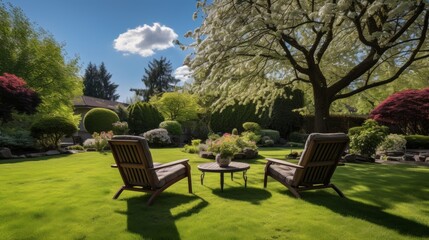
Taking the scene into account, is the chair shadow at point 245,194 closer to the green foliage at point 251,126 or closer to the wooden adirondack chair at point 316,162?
the wooden adirondack chair at point 316,162

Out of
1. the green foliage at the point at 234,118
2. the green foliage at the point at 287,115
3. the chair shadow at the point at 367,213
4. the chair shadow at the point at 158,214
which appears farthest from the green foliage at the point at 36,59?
the chair shadow at the point at 367,213

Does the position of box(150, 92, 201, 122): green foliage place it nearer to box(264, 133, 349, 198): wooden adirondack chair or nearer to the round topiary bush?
the round topiary bush

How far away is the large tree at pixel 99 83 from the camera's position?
174 ft

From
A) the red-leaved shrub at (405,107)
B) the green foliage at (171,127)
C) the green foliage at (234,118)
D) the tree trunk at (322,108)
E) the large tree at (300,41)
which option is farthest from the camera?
the green foliage at (234,118)

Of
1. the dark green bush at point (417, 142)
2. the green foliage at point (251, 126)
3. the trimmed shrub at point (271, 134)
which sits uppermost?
the green foliage at point (251, 126)

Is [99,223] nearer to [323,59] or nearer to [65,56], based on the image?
[323,59]

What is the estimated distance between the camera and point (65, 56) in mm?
22250

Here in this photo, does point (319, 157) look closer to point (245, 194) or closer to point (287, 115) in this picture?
point (245, 194)

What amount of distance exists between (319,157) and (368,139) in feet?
20.3

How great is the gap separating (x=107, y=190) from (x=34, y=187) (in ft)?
5.27

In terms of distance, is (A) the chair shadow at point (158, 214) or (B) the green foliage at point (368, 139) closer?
(A) the chair shadow at point (158, 214)

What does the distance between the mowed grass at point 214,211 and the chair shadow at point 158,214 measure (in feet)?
0.04

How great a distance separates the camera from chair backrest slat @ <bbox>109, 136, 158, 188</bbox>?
4.90 meters

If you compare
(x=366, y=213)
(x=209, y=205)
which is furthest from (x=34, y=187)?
(x=366, y=213)
